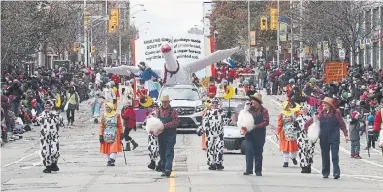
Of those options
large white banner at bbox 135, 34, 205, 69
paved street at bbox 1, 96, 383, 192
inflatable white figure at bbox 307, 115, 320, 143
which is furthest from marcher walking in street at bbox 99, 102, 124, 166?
large white banner at bbox 135, 34, 205, 69

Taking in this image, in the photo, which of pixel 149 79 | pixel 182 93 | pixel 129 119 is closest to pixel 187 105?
pixel 182 93

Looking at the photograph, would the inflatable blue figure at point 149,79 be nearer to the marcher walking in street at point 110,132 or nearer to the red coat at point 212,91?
the red coat at point 212,91

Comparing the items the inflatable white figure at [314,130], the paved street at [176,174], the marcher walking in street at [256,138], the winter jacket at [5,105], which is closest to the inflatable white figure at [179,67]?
the winter jacket at [5,105]

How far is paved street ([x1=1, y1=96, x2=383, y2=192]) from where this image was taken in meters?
18.8

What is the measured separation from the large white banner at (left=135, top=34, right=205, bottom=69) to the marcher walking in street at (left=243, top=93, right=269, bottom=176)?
25224 millimetres

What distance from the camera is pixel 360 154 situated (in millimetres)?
30484

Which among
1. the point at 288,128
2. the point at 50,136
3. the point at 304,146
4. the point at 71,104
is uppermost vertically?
the point at 71,104

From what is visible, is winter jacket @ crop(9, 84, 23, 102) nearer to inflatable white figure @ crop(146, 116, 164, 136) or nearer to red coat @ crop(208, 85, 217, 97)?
red coat @ crop(208, 85, 217, 97)

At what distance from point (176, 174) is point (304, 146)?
3.02 meters

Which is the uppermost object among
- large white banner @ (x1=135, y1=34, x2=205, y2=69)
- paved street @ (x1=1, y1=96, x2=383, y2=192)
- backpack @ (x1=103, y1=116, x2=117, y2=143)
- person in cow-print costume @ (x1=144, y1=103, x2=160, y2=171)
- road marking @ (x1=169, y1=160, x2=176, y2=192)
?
large white banner @ (x1=135, y1=34, x2=205, y2=69)

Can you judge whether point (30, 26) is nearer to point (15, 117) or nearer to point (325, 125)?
point (15, 117)

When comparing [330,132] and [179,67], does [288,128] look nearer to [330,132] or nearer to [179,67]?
[330,132]

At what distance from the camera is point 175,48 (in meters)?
47.5

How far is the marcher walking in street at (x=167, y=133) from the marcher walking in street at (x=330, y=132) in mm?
2986
